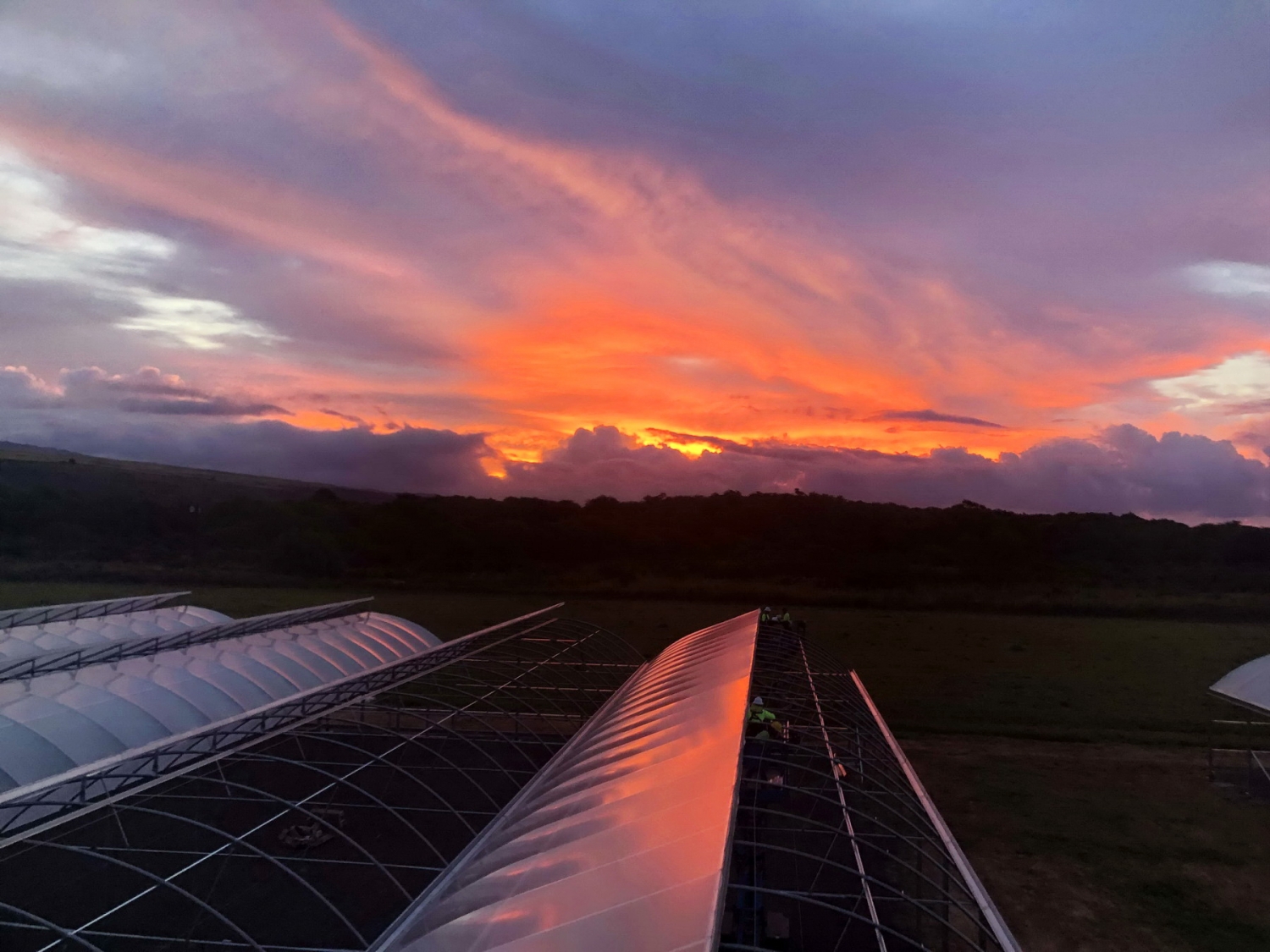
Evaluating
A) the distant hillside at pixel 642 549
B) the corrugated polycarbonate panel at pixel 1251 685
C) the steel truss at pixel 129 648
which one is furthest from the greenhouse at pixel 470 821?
the distant hillside at pixel 642 549

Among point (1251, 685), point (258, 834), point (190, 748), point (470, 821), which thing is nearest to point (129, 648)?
point (258, 834)

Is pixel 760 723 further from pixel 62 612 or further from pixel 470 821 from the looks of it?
pixel 62 612

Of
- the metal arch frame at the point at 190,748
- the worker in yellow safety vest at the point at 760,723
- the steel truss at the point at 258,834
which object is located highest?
the worker in yellow safety vest at the point at 760,723

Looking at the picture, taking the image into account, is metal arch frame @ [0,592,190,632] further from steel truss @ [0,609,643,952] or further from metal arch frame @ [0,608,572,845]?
metal arch frame @ [0,608,572,845]

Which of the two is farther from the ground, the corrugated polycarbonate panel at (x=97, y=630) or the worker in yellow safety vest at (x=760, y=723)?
the worker in yellow safety vest at (x=760, y=723)

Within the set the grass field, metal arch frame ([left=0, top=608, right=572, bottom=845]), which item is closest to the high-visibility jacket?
the grass field

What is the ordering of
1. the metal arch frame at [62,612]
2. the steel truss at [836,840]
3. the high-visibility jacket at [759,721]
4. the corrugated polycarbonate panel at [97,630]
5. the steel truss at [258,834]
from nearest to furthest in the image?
the steel truss at [836,840]
the steel truss at [258,834]
the high-visibility jacket at [759,721]
the corrugated polycarbonate panel at [97,630]
the metal arch frame at [62,612]

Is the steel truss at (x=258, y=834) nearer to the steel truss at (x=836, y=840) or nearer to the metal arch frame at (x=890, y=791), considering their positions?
the steel truss at (x=836, y=840)
